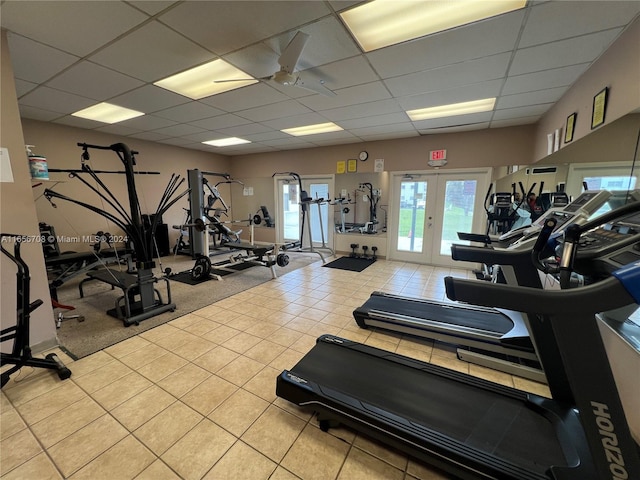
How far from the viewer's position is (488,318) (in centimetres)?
269

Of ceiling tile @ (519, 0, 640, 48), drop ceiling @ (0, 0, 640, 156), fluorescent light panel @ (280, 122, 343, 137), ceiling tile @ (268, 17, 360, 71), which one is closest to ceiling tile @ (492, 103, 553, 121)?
drop ceiling @ (0, 0, 640, 156)

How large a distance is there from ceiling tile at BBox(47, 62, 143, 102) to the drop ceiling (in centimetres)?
2

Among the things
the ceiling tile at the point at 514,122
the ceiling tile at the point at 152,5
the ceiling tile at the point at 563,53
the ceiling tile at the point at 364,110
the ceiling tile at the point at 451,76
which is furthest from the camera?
the ceiling tile at the point at 514,122

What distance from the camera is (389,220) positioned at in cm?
595

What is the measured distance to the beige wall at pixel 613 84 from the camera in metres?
1.82

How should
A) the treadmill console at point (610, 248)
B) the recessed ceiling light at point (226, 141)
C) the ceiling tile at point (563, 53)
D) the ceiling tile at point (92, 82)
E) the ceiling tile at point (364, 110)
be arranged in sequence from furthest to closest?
the recessed ceiling light at point (226, 141), the ceiling tile at point (364, 110), the ceiling tile at point (92, 82), the ceiling tile at point (563, 53), the treadmill console at point (610, 248)

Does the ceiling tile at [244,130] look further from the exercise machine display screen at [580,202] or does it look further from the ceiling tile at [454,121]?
the exercise machine display screen at [580,202]

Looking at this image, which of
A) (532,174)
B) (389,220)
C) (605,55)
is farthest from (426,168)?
(605,55)

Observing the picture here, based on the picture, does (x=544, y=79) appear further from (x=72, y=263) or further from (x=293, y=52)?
(x=72, y=263)

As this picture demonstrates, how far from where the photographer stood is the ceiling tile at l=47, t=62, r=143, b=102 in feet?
8.63

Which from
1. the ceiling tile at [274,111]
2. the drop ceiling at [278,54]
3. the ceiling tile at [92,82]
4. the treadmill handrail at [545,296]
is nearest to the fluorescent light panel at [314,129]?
the drop ceiling at [278,54]

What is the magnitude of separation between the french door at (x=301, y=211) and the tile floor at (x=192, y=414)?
13.5 ft

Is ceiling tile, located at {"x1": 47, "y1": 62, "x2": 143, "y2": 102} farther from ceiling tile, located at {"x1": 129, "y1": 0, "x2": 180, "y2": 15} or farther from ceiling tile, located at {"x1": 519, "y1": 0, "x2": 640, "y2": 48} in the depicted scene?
ceiling tile, located at {"x1": 519, "y1": 0, "x2": 640, "y2": 48}

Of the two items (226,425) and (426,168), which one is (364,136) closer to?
(426,168)
